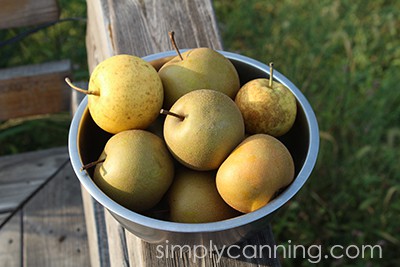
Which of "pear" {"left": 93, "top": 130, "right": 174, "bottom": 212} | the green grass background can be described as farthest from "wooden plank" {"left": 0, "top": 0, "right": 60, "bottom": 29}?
"pear" {"left": 93, "top": 130, "right": 174, "bottom": 212}

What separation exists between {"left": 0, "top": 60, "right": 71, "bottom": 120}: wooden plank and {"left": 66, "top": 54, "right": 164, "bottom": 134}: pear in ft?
2.90

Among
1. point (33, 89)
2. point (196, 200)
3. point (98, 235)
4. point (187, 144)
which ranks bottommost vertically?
point (98, 235)

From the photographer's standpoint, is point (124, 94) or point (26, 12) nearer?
point (124, 94)

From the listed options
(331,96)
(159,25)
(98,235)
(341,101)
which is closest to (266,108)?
(159,25)

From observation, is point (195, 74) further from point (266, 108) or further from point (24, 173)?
point (24, 173)

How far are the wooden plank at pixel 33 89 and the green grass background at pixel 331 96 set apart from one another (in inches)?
6.9

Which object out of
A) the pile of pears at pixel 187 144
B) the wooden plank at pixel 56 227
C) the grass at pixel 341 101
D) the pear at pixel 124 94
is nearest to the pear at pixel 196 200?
the pile of pears at pixel 187 144

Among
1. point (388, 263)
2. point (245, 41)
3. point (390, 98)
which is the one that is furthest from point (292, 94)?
point (245, 41)

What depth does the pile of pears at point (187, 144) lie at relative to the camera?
976mm

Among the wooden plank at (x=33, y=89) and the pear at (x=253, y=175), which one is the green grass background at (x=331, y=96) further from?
the pear at (x=253, y=175)

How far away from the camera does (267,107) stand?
111 cm

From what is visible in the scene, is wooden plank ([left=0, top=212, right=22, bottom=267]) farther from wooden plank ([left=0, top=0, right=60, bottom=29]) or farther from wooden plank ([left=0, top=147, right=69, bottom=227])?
wooden plank ([left=0, top=0, right=60, bottom=29])

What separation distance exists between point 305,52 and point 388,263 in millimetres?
1249

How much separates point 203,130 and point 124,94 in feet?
0.65
